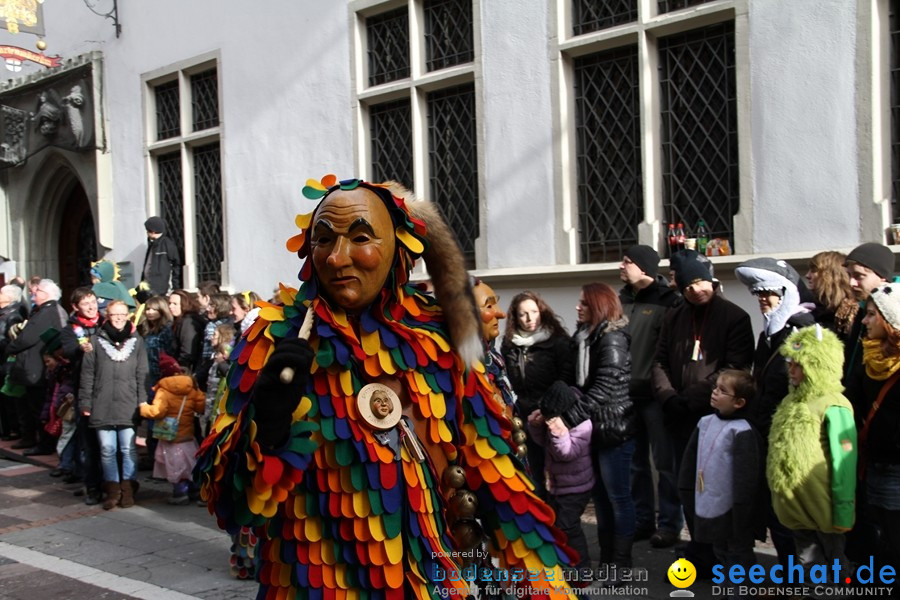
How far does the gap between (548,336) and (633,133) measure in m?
2.78

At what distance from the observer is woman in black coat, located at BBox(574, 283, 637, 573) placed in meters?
5.39

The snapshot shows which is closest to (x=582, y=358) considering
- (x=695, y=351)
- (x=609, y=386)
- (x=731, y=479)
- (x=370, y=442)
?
(x=609, y=386)

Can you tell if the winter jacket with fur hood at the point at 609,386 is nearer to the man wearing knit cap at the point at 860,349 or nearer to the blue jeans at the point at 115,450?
the man wearing knit cap at the point at 860,349

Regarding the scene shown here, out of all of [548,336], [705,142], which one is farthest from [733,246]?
[548,336]

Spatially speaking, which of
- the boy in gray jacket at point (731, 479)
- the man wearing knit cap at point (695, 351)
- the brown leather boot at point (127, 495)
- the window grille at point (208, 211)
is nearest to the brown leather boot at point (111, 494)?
the brown leather boot at point (127, 495)

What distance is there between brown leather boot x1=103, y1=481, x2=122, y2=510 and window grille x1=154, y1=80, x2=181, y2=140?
5809 millimetres

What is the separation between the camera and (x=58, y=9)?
14.1m

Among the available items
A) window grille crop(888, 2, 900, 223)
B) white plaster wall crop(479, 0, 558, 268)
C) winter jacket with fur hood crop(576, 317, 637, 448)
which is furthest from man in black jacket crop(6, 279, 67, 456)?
window grille crop(888, 2, 900, 223)

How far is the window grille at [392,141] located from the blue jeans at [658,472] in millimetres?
4341

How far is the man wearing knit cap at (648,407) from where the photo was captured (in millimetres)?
5988

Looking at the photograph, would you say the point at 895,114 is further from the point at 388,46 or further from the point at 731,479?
the point at 388,46

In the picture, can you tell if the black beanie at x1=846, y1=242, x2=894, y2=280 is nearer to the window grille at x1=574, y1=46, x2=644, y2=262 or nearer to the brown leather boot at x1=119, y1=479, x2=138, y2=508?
the window grille at x1=574, y1=46, x2=644, y2=262

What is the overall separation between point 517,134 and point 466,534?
611cm

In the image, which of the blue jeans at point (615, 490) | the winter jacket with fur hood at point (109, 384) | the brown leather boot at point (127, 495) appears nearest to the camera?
the blue jeans at point (615, 490)
